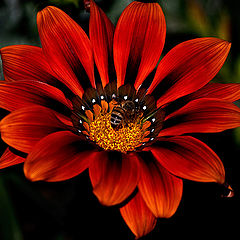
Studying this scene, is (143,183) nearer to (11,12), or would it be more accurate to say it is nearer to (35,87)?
(35,87)

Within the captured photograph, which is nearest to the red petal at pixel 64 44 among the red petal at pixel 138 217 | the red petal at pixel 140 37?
the red petal at pixel 140 37

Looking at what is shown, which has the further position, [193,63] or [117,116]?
[117,116]

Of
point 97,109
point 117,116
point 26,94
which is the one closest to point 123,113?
point 117,116

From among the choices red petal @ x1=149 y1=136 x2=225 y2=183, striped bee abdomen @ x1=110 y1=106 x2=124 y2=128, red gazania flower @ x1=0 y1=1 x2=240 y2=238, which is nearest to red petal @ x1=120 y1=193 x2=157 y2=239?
red gazania flower @ x1=0 y1=1 x2=240 y2=238

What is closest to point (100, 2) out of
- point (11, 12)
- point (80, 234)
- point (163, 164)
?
point (11, 12)

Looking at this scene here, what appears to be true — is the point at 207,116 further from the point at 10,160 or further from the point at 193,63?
the point at 10,160

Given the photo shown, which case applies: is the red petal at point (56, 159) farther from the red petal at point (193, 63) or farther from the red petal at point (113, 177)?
the red petal at point (193, 63)

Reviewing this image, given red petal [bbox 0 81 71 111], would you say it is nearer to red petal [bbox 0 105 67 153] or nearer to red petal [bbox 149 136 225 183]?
red petal [bbox 0 105 67 153]
